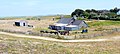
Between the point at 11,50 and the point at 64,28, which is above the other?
the point at 11,50

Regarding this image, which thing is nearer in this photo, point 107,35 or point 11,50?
point 11,50

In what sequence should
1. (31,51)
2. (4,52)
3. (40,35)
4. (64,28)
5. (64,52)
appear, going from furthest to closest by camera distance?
(64,28)
(40,35)
(64,52)
(31,51)
(4,52)

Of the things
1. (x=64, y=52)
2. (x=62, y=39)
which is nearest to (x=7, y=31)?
(x=62, y=39)

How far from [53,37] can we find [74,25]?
3063 centimetres

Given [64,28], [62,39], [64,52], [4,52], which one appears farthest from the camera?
[64,28]

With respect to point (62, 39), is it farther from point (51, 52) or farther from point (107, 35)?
point (51, 52)

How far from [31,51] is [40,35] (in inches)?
875

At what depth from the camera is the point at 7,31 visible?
51.9 metres

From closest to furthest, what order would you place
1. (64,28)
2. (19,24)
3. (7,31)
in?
(7,31) < (64,28) < (19,24)

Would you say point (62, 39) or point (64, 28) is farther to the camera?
point (64, 28)

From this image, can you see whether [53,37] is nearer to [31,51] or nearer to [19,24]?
[31,51]

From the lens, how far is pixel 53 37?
144 ft

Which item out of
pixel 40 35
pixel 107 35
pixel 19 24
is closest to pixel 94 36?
pixel 107 35

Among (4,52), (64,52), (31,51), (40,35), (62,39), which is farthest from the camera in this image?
(40,35)
